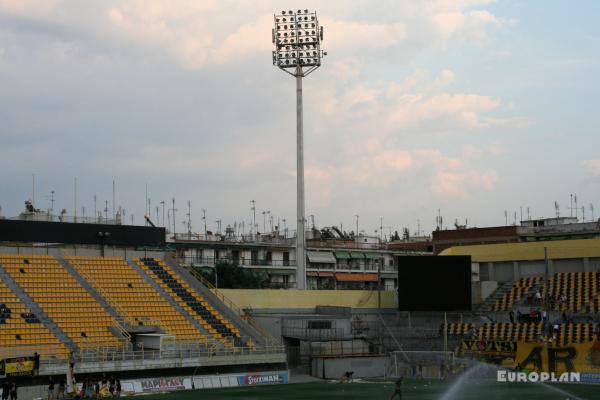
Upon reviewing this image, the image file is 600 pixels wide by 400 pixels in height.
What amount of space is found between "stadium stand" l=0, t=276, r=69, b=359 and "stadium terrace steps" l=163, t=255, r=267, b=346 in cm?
1400

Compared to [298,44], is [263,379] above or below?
below

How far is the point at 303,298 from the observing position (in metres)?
72.6

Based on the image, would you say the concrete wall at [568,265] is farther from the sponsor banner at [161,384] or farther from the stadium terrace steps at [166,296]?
the sponsor banner at [161,384]

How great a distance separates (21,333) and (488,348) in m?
31.6

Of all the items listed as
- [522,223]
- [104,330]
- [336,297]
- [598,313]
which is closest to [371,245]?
[522,223]

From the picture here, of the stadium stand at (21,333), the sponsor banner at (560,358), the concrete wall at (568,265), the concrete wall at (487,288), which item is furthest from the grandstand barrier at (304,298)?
the sponsor banner at (560,358)

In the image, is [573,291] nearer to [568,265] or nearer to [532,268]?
[568,265]

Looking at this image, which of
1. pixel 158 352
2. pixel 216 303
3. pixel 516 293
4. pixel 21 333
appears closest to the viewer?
pixel 21 333

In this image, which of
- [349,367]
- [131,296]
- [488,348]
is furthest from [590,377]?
[131,296]

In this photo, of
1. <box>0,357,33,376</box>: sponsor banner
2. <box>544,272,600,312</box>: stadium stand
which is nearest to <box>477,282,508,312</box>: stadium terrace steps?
<box>544,272,600,312</box>: stadium stand

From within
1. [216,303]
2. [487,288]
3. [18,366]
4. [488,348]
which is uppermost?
[487,288]

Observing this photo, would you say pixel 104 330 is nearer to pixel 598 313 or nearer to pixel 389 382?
pixel 389 382

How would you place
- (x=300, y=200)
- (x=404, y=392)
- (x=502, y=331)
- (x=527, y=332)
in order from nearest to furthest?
1. (x=404, y=392)
2. (x=527, y=332)
3. (x=502, y=331)
4. (x=300, y=200)

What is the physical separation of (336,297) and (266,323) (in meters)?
9.42
